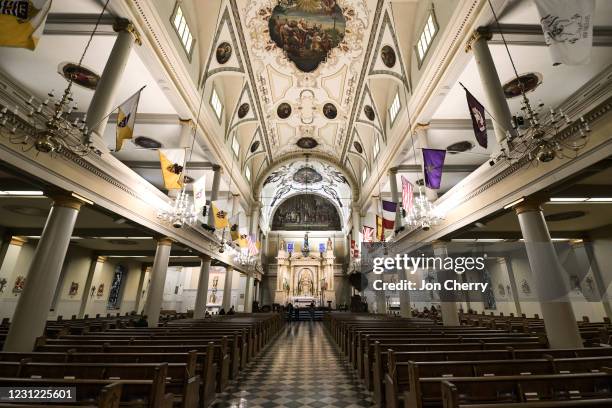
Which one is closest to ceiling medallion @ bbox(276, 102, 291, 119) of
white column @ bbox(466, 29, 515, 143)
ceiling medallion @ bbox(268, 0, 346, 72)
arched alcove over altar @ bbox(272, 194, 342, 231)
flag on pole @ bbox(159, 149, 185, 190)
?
ceiling medallion @ bbox(268, 0, 346, 72)

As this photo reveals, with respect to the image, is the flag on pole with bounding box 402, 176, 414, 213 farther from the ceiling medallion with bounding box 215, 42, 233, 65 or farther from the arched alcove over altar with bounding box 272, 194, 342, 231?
the arched alcove over altar with bounding box 272, 194, 342, 231

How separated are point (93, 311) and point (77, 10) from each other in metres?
17.6

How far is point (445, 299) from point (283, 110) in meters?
16.0

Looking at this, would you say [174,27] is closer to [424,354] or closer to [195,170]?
[195,170]

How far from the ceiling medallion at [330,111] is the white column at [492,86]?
1212cm

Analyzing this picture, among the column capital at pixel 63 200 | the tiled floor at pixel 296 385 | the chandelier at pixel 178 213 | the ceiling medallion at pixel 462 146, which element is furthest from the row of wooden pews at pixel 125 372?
the ceiling medallion at pixel 462 146

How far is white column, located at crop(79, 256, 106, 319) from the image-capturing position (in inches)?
658

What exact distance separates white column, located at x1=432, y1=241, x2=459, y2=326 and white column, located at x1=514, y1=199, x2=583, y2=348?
4.40 meters

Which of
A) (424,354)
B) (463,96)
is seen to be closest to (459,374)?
(424,354)

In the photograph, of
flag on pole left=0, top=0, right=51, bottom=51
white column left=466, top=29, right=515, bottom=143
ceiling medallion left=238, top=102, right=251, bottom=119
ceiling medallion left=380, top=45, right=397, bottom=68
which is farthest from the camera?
ceiling medallion left=238, top=102, right=251, bottom=119

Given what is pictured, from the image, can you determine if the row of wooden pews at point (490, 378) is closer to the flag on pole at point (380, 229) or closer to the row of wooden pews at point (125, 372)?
the row of wooden pews at point (125, 372)

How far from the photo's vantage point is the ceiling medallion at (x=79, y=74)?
9914mm

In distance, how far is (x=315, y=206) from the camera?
3619 centimetres

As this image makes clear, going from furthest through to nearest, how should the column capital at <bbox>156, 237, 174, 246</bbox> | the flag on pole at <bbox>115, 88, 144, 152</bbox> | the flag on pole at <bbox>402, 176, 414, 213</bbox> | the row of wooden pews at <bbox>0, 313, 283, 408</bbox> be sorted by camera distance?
the column capital at <bbox>156, 237, 174, 246</bbox>
the flag on pole at <bbox>402, 176, 414, 213</bbox>
the flag on pole at <bbox>115, 88, 144, 152</bbox>
the row of wooden pews at <bbox>0, 313, 283, 408</bbox>
